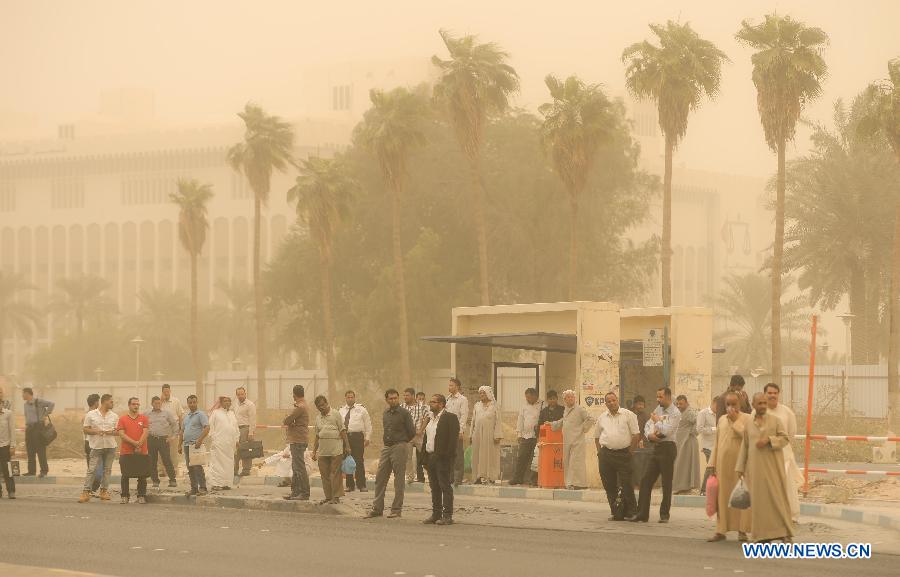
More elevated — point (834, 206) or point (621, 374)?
point (834, 206)

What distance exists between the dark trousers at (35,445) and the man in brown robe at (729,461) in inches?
676

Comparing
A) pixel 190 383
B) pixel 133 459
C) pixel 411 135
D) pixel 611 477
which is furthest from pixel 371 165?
pixel 611 477

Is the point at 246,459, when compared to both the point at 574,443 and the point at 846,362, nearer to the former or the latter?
the point at 574,443

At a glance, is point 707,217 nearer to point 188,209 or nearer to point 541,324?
point 188,209

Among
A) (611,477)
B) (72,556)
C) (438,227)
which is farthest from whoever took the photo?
(438,227)

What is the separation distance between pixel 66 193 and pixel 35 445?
377 feet

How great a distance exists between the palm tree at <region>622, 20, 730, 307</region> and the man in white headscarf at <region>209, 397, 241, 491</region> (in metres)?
28.6

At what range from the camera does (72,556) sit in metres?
15.8

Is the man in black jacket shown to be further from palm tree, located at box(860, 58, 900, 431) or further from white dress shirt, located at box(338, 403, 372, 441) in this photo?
palm tree, located at box(860, 58, 900, 431)

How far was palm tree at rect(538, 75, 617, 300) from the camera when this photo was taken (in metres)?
52.4

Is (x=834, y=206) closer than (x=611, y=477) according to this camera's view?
No

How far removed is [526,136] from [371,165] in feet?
22.0

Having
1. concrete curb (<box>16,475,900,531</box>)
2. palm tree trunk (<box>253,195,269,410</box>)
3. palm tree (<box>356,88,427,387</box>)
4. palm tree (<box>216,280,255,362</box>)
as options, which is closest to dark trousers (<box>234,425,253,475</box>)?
concrete curb (<box>16,475,900,531</box>)

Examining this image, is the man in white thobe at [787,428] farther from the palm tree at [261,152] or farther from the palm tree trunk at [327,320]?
the palm tree at [261,152]
